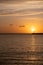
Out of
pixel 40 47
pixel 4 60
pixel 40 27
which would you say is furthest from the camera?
pixel 40 27

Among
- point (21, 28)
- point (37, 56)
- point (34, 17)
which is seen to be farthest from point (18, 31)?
point (37, 56)

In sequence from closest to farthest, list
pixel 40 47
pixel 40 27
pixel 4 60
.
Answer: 1. pixel 4 60
2. pixel 40 47
3. pixel 40 27

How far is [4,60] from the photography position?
698mm

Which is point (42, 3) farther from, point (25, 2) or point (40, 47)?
point (40, 47)

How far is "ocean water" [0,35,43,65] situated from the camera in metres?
0.69

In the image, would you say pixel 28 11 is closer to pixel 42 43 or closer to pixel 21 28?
pixel 21 28

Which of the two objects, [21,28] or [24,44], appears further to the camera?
[21,28]

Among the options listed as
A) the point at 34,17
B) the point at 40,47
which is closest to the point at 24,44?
Result: the point at 40,47

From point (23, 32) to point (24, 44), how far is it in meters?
0.13

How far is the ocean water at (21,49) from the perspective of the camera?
A: 2.28ft

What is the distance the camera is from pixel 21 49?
798 mm

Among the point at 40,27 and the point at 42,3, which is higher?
the point at 42,3

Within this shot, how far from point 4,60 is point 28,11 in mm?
390

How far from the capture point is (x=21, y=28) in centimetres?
97
